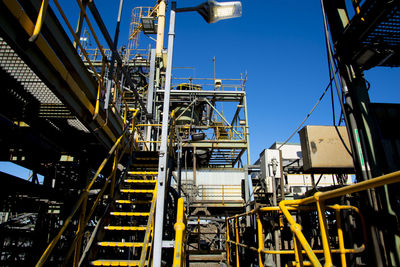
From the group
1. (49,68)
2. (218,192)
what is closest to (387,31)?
(49,68)

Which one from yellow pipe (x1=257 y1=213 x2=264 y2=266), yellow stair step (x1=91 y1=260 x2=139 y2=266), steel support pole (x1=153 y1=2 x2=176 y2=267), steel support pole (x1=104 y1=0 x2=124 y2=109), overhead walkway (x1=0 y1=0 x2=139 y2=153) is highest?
steel support pole (x1=104 y1=0 x2=124 y2=109)

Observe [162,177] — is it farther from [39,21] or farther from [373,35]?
[373,35]

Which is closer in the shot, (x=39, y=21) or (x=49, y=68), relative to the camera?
(x=39, y=21)

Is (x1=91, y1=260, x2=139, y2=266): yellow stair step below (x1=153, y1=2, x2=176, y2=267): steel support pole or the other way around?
below

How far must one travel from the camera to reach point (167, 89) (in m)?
3.68

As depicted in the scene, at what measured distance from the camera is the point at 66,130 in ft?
18.7

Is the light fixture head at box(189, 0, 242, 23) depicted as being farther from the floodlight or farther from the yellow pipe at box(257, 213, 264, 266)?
the yellow pipe at box(257, 213, 264, 266)

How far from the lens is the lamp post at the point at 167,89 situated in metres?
3.01

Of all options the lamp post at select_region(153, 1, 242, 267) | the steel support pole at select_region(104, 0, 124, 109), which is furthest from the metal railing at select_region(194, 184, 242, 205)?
the lamp post at select_region(153, 1, 242, 267)

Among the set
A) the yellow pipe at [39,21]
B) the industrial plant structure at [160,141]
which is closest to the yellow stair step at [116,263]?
the industrial plant structure at [160,141]

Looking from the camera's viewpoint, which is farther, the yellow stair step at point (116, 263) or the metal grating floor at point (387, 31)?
the metal grating floor at point (387, 31)

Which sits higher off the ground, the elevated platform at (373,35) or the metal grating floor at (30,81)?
the elevated platform at (373,35)

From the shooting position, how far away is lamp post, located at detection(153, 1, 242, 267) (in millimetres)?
3012

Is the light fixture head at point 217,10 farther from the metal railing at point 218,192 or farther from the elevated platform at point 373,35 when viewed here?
the metal railing at point 218,192
